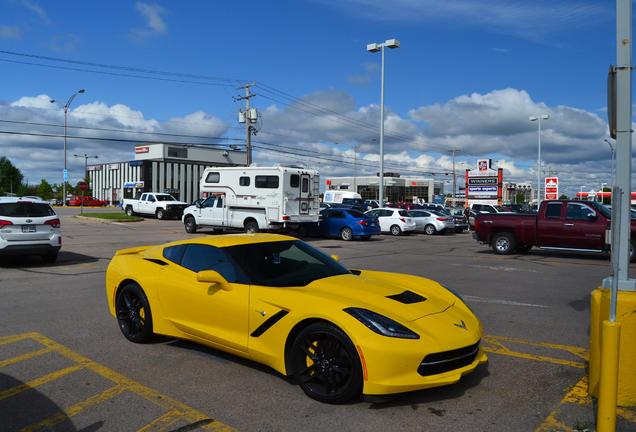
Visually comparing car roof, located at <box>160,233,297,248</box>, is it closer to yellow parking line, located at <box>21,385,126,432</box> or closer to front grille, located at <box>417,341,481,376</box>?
yellow parking line, located at <box>21,385,126,432</box>

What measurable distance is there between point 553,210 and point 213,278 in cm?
1423

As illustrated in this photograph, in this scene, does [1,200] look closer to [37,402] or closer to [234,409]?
[37,402]

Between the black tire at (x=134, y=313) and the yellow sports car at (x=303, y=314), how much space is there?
12mm

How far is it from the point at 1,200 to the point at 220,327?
1000 centimetres

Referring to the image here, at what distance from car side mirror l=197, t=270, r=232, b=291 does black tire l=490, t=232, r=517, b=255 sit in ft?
46.7

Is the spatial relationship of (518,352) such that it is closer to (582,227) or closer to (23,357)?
(23,357)

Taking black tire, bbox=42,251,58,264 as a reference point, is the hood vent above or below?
above

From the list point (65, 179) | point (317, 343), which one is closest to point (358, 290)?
point (317, 343)

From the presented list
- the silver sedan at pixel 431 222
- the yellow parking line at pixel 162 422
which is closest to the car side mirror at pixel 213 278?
the yellow parking line at pixel 162 422

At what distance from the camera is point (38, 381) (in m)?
4.81

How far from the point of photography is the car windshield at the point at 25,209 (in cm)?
1241

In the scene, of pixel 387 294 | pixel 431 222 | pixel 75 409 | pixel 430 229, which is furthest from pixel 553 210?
pixel 75 409

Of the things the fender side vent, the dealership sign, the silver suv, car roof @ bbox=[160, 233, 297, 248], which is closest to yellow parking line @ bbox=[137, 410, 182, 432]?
car roof @ bbox=[160, 233, 297, 248]

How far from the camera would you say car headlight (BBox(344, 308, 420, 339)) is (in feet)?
13.6
